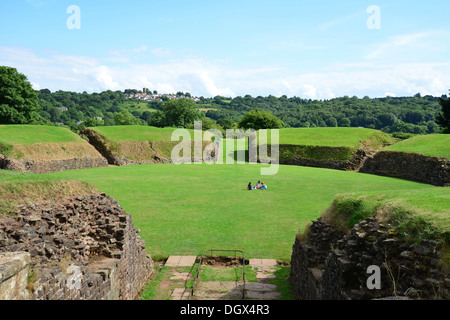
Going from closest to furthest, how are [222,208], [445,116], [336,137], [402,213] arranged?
[402,213]
[222,208]
[336,137]
[445,116]

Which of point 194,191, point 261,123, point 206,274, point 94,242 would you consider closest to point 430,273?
point 206,274

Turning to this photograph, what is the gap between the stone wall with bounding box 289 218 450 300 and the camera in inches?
240

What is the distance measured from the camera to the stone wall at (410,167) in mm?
32625

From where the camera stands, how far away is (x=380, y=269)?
6.94m

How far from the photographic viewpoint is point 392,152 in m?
40.6

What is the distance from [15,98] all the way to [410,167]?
56.6 m

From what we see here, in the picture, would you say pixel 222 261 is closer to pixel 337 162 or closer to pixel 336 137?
pixel 337 162

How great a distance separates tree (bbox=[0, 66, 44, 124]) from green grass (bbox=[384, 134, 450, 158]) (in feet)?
181

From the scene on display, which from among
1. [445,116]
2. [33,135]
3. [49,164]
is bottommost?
[49,164]

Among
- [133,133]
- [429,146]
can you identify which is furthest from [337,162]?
[133,133]

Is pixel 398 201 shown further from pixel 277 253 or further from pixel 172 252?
pixel 172 252

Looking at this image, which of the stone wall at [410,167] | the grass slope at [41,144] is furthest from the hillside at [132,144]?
the stone wall at [410,167]

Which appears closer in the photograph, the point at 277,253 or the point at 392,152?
the point at 277,253

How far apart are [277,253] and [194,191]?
12.6 metres
